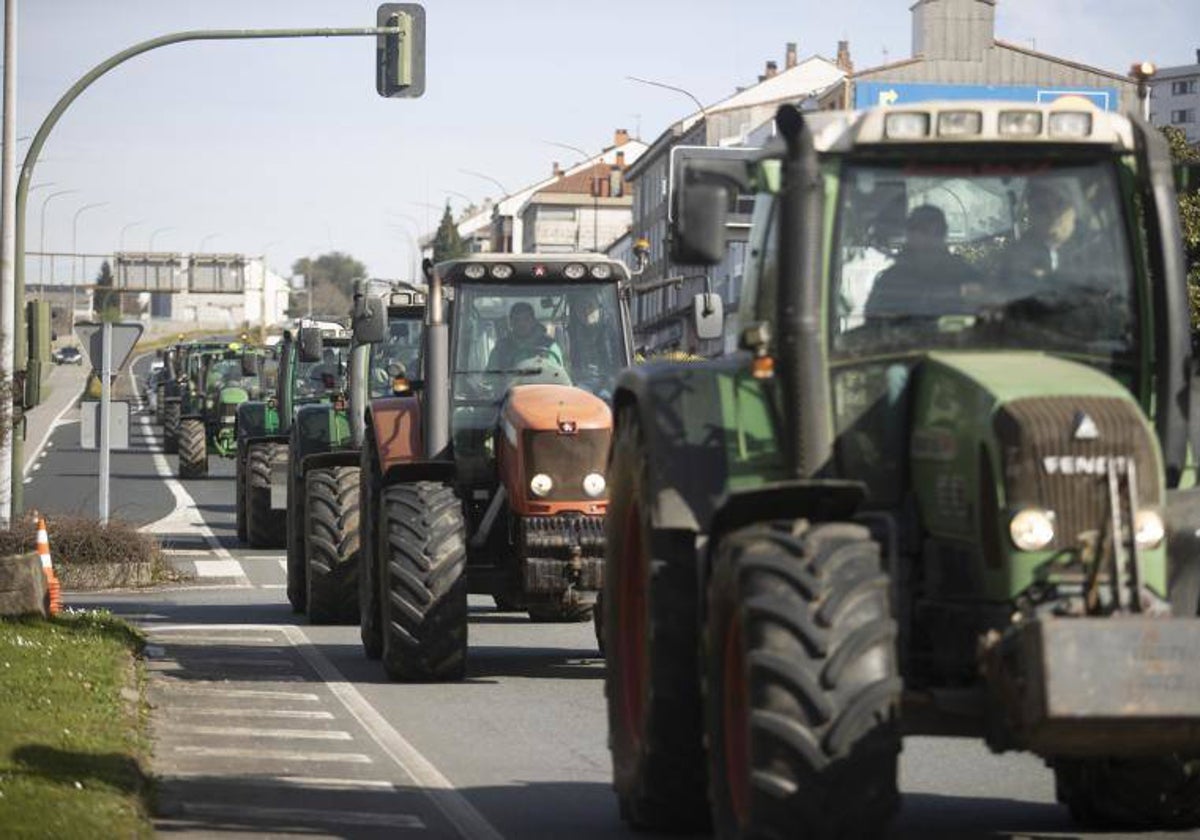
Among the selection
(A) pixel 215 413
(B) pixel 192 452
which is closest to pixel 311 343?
(B) pixel 192 452

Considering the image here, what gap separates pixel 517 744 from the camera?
13.4 meters

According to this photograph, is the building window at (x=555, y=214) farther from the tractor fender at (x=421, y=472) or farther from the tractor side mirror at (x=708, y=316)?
the tractor side mirror at (x=708, y=316)

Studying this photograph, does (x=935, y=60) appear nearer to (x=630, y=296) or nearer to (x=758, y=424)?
(x=630, y=296)

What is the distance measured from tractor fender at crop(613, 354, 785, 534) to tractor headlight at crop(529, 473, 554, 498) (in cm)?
663

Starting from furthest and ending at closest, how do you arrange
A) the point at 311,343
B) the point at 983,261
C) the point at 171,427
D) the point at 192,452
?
the point at 171,427
the point at 192,452
the point at 311,343
the point at 983,261

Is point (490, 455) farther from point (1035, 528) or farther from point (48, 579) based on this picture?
point (1035, 528)

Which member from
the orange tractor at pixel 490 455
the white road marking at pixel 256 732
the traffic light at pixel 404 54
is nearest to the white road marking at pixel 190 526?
the traffic light at pixel 404 54

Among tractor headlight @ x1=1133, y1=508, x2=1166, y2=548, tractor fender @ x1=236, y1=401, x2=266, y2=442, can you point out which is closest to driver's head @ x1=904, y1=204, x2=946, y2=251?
tractor headlight @ x1=1133, y1=508, x2=1166, y2=548

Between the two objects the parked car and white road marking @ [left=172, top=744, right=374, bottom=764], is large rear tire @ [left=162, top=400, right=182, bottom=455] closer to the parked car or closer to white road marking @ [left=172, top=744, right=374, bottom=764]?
white road marking @ [left=172, top=744, right=374, bottom=764]

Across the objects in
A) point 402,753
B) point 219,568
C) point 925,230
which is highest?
point 925,230

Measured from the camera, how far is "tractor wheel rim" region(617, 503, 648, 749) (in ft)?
33.7

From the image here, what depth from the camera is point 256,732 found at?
14.1 metres

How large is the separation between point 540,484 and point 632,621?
6044 mm

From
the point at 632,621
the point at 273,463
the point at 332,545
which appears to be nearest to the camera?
the point at 632,621
